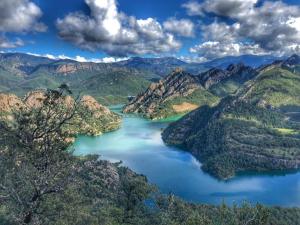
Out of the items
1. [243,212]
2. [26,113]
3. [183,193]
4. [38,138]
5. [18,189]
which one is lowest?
[183,193]

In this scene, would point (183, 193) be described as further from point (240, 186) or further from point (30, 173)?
point (30, 173)

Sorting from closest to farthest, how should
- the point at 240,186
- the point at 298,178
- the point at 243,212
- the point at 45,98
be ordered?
Answer: 1. the point at 45,98
2. the point at 243,212
3. the point at 240,186
4. the point at 298,178

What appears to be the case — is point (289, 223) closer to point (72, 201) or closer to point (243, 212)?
point (243, 212)

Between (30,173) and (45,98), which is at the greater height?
(45,98)

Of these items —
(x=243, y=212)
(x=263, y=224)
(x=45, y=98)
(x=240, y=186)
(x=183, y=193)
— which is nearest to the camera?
(x=45, y=98)

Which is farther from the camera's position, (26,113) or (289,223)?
(289,223)

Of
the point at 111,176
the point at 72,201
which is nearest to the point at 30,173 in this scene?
the point at 72,201

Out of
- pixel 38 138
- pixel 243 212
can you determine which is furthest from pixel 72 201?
pixel 243 212
